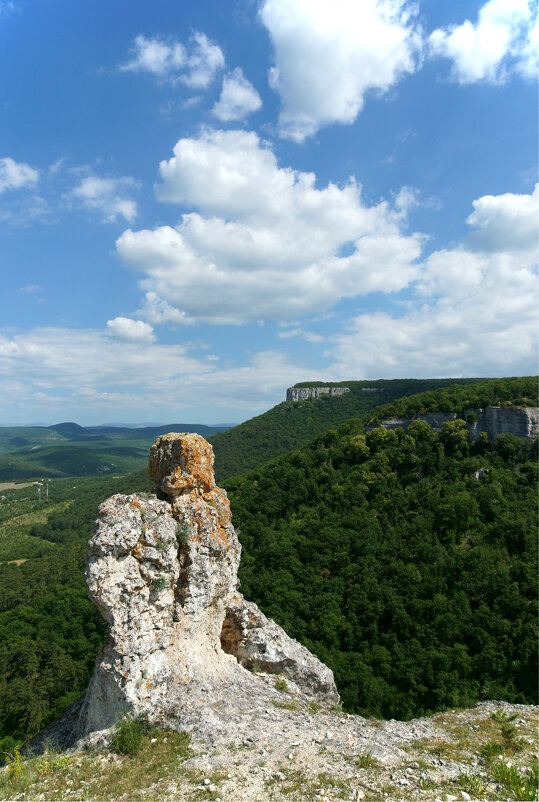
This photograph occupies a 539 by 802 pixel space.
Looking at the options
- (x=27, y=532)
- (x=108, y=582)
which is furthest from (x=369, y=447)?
(x=27, y=532)

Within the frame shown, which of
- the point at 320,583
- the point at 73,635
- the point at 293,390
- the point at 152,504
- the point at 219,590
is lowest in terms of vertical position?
the point at 73,635

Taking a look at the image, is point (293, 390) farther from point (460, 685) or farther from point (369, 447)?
point (460, 685)

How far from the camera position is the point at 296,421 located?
3802 inches

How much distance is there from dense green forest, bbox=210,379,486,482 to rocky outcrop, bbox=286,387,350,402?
8.53 feet

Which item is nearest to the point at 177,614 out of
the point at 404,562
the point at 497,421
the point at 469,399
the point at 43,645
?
the point at 404,562

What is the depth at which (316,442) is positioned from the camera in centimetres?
5594

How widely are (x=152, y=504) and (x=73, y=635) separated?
2888cm

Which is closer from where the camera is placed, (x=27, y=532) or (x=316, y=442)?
(x=316, y=442)

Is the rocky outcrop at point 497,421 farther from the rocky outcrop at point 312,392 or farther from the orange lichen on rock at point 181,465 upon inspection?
the rocky outcrop at point 312,392

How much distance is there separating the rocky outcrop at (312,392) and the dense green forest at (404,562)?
59.4 m

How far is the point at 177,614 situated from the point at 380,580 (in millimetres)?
25465

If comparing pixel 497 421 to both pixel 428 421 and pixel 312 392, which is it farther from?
pixel 312 392

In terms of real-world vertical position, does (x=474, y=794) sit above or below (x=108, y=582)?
below

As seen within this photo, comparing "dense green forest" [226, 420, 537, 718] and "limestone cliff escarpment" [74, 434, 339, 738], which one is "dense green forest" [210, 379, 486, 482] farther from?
"limestone cliff escarpment" [74, 434, 339, 738]
